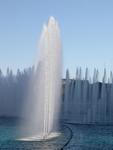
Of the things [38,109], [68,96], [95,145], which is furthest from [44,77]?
[68,96]

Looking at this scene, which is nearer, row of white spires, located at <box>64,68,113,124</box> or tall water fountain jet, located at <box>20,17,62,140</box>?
tall water fountain jet, located at <box>20,17,62,140</box>

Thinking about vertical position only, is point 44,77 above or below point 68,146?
above

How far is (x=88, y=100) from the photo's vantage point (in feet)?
143

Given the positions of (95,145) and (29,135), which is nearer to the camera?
(95,145)

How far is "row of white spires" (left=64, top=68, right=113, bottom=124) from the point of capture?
135ft

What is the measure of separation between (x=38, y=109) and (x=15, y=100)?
20097 mm

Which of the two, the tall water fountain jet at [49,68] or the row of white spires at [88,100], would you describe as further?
the row of white spires at [88,100]

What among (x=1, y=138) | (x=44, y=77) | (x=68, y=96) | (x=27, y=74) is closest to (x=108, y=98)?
(x=68, y=96)

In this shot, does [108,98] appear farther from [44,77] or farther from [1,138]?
[1,138]

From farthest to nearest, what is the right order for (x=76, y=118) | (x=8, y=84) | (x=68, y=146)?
(x=8, y=84) < (x=76, y=118) < (x=68, y=146)

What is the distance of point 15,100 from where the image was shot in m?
45.5

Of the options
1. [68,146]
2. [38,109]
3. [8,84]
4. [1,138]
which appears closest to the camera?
[68,146]

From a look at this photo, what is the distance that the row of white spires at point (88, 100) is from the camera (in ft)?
135

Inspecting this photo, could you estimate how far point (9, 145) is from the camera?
1941 cm
